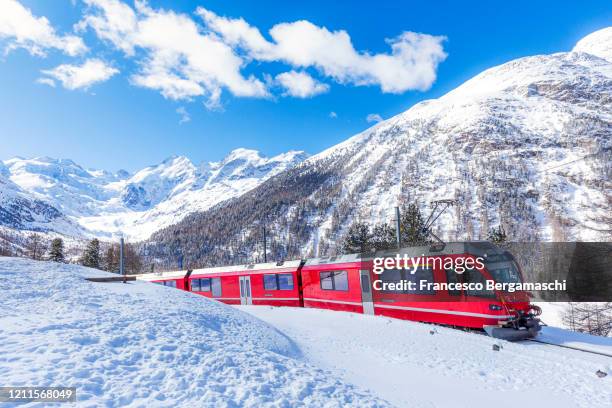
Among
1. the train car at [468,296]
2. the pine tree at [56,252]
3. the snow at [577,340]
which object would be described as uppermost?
the pine tree at [56,252]

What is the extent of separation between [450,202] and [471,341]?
11654 mm

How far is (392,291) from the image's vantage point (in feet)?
53.0

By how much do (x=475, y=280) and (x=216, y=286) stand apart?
1759 cm

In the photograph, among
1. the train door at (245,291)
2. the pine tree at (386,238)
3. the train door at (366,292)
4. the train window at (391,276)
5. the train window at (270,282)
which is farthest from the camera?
the pine tree at (386,238)

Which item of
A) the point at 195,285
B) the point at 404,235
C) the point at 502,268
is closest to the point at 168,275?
the point at 195,285

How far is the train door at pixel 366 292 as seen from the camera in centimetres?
1717

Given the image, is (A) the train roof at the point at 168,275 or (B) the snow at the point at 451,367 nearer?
(B) the snow at the point at 451,367

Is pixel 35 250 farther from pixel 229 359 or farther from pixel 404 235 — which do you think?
pixel 229 359

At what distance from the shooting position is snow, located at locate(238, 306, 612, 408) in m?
7.31

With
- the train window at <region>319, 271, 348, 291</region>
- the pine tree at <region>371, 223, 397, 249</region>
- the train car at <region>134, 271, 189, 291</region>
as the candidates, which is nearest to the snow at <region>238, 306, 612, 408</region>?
the train window at <region>319, 271, 348, 291</region>

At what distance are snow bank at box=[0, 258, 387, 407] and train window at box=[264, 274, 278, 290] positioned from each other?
1341cm

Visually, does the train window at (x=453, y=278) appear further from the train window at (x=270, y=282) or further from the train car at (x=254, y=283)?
the train window at (x=270, y=282)

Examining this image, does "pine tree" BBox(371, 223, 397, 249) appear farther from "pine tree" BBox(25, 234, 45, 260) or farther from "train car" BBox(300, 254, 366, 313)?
"pine tree" BBox(25, 234, 45, 260)

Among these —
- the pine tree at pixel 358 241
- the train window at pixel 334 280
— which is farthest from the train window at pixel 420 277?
the pine tree at pixel 358 241
